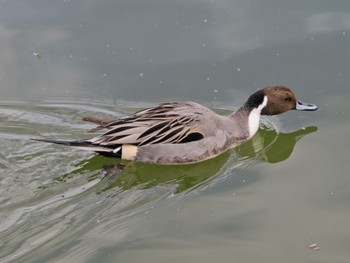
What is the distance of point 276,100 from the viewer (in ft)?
25.7

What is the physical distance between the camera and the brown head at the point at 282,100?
780cm

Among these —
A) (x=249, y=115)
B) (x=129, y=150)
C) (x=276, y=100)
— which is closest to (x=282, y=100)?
(x=276, y=100)

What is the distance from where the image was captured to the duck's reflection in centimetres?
712

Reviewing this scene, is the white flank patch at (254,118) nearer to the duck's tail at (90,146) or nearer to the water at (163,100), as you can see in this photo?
the water at (163,100)

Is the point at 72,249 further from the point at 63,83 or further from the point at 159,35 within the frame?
the point at 159,35

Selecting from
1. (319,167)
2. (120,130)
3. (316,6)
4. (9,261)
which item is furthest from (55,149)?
(316,6)

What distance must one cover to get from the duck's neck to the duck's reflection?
138mm

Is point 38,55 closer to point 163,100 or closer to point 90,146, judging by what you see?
point 163,100

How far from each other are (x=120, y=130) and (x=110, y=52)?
1.68 m

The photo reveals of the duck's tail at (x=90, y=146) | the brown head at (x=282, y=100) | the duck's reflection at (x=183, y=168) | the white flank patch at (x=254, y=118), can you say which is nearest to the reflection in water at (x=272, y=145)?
the duck's reflection at (x=183, y=168)

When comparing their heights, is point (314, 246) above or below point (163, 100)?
below

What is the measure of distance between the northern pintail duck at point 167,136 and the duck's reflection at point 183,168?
7 cm

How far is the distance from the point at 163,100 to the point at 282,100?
118 cm

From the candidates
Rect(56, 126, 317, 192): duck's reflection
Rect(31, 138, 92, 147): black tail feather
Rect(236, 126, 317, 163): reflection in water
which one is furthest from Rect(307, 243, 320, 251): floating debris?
Rect(31, 138, 92, 147): black tail feather
